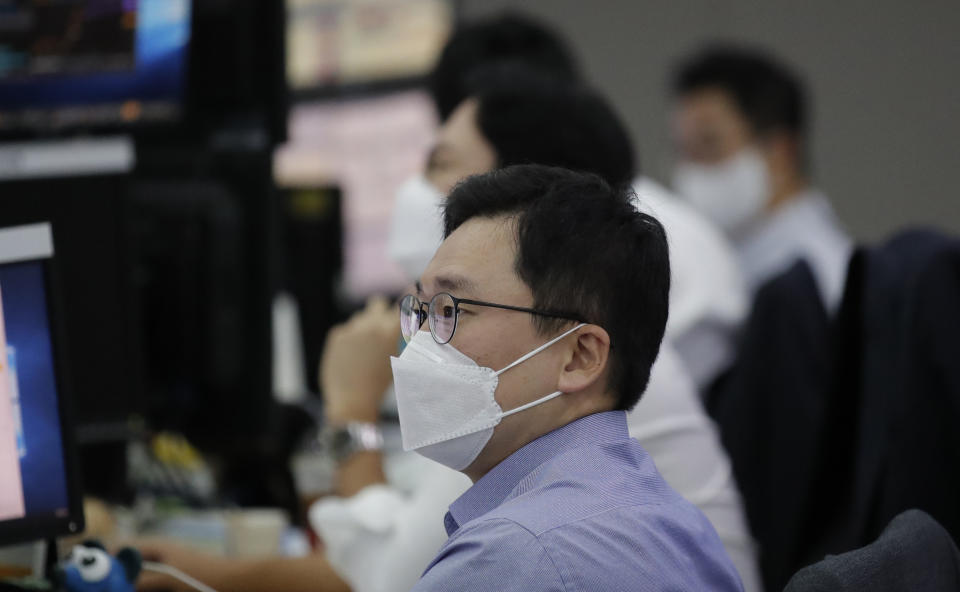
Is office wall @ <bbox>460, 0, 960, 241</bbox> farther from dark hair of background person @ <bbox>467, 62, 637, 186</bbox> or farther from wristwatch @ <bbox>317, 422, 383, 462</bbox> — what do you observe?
wristwatch @ <bbox>317, 422, 383, 462</bbox>

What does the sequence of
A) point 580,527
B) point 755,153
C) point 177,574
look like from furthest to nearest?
point 755,153
point 177,574
point 580,527

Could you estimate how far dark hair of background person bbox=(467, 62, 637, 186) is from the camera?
1698 millimetres

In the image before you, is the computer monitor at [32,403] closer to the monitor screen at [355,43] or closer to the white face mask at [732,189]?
the monitor screen at [355,43]

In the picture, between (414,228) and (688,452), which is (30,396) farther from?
(688,452)

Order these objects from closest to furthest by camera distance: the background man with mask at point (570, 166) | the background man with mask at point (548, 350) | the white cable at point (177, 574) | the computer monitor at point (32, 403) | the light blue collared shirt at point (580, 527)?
1. the light blue collared shirt at point (580, 527)
2. the background man with mask at point (548, 350)
3. the computer monitor at point (32, 403)
4. the white cable at point (177, 574)
5. the background man with mask at point (570, 166)

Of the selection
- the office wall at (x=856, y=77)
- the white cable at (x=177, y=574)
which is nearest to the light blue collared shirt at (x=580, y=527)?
the white cable at (x=177, y=574)

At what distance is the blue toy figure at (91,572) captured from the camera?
123 centimetres

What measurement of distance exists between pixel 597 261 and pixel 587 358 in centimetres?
9

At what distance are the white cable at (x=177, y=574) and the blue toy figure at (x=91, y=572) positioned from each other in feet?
0.61

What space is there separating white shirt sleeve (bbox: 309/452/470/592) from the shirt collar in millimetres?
368

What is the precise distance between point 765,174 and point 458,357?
274 cm

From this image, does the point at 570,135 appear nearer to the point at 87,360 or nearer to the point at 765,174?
the point at 87,360

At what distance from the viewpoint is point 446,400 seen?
113 cm

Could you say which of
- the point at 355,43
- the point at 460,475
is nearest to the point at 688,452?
the point at 460,475
